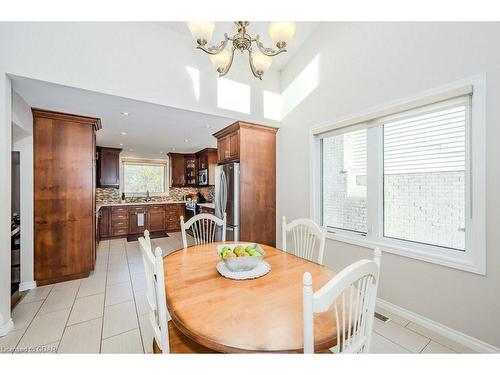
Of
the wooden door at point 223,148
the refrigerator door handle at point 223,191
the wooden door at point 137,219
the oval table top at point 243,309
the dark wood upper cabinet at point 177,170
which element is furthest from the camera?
the dark wood upper cabinet at point 177,170

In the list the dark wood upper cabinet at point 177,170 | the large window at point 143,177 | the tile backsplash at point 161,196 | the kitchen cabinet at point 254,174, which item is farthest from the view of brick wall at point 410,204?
the large window at point 143,177

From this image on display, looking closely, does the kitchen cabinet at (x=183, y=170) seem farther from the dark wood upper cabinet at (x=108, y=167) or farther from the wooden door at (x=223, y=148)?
the wooden door at (x=223, y=148)

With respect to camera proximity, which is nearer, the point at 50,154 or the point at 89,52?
the point at 89,52

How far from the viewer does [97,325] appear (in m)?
1.92

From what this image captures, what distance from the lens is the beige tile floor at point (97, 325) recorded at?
1.65 metres

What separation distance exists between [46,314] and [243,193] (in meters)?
2.48

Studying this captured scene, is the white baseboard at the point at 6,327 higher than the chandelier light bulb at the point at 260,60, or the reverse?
the chandelier light bulb at the point at 260,60

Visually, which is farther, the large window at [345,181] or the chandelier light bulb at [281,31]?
the large window at [345,181]

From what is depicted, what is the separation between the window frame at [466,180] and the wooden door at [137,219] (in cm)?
473

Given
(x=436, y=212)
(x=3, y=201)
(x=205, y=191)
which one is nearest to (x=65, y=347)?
(x=3, y=201)

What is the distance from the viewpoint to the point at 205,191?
6660 mm

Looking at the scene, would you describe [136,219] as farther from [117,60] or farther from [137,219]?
[117,60]
